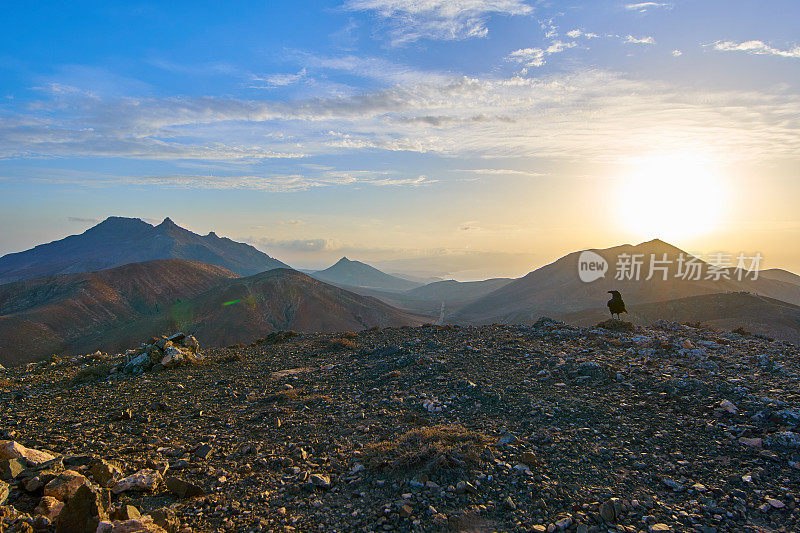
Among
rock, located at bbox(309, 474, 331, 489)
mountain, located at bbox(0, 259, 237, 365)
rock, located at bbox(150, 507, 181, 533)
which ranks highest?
rock, located at bbox(150, 507, 181, 533)

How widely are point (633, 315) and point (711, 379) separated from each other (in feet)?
163

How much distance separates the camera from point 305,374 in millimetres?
13734

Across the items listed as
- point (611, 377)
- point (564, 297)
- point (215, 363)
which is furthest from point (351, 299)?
point (611, 377)

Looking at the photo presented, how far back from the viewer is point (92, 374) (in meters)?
13.3

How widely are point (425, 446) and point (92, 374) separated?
1253 centimetres

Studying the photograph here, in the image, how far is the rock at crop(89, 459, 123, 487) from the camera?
538 cm

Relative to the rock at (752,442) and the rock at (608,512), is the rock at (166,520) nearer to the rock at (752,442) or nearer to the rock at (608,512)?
the rock at (608,512)

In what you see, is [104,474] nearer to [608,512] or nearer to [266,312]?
[608,512]

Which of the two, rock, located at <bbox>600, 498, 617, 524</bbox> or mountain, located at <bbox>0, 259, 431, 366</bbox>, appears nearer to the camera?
rock, located at <bbox>600, 498, 617, 524</bbox>

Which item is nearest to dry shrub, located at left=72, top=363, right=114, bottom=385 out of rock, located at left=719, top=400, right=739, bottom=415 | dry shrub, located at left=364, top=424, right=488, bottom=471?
dry shrub, located at left=364, top=424, right=488, bottom=471

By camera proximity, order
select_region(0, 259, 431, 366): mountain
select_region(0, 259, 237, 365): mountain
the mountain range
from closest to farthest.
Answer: the mountain range, select_region(0, 259, 237, 365): mountain, select_region(0, 259, 431, 366): mountain

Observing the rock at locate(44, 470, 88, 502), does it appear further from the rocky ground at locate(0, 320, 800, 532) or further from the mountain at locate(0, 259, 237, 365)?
the mountain at locate(0, 259, 237, 365)

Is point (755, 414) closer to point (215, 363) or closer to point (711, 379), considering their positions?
point (711, 379)

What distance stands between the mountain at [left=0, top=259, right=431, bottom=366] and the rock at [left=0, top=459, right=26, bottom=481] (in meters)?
66.3
